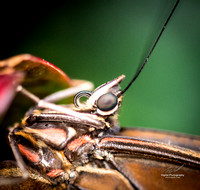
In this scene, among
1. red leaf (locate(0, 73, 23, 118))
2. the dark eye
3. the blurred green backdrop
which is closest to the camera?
red leaf (locate(0, 73, 23, 118))

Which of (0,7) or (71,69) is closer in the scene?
(0,7)

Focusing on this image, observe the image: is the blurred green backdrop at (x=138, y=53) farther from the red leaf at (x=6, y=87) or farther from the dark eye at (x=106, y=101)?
the red leaf at (x=6, y=87)

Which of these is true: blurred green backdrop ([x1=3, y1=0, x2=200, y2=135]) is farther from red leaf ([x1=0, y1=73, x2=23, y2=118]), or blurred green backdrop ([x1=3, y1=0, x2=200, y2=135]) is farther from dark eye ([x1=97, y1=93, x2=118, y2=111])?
red leaf ([x1=0, y1=73, x2=23, y2=118])

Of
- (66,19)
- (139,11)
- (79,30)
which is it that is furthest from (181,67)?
(66,19)

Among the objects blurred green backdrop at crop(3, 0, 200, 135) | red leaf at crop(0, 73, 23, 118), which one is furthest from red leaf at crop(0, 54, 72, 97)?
blurred green backdrop at crop(3, 0, 200, 135)

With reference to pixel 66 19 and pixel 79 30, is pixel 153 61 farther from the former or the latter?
pixel 66 19
